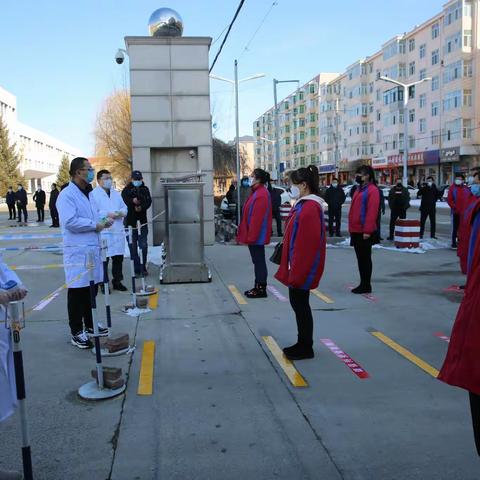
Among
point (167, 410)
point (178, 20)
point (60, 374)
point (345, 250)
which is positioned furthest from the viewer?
point (178, 20)

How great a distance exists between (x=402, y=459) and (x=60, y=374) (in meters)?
3.09

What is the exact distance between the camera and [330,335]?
235 inches

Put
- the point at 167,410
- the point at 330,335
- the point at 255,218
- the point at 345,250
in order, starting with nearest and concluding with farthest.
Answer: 1. the point at 167,410
2. the point at 330,335
3. the point at 255,218
4. the point at 345,250

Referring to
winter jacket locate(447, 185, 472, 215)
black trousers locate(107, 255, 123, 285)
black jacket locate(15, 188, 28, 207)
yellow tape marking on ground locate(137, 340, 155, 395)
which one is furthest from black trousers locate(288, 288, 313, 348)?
black jacket locate(15, 188, 28, 207)

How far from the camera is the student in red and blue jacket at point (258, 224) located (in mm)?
7801

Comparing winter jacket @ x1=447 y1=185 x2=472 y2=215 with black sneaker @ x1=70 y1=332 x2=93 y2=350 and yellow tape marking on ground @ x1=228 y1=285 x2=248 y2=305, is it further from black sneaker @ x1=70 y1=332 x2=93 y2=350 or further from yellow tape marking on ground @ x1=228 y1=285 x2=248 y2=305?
black sneaker @ x1=70 y1=332 x2=93 y2=350

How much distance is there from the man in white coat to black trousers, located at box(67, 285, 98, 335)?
247 centimetres

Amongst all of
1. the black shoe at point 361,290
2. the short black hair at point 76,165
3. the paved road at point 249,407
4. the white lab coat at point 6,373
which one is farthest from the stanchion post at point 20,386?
the black shoe at point 361,290

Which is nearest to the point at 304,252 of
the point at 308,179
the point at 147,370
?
the point at 308,179

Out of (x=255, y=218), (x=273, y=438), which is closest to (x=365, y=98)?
Answer: (x=255, y=218)

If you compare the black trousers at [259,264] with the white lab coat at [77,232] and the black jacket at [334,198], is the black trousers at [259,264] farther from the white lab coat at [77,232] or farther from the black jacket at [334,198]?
the black jacket at [334,198]

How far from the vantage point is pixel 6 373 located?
288 cm

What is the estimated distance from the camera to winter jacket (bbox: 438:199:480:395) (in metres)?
2.50

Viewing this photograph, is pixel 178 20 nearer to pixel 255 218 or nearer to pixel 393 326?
pixel 255 218
